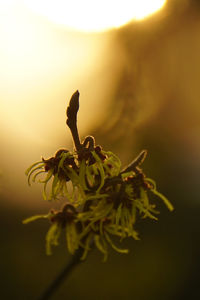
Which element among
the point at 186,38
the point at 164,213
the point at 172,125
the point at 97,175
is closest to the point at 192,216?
the point at 164,213

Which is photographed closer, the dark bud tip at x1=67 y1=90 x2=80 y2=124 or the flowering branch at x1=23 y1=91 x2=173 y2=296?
the dark bud tip at x1=67 y1=90 x2=80 y2=124

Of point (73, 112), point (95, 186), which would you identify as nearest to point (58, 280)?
point (95, 186)

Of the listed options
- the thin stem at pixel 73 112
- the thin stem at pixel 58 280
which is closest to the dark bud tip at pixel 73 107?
the thin stem at pixel 73 112

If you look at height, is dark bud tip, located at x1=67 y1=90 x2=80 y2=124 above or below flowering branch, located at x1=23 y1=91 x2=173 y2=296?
above

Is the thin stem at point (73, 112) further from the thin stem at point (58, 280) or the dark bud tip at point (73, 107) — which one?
the thin stem at point (58, 280)

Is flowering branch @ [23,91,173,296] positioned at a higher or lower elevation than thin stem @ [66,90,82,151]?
lower

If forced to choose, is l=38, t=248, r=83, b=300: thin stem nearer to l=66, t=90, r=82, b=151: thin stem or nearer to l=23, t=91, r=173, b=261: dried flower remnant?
l=23, t=91, r=173, b=261: dried flower remnant

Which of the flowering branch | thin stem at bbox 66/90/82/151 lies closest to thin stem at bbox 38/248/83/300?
the flowering branch

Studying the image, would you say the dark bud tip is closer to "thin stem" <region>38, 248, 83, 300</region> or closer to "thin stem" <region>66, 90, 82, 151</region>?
"thin stem" <region>66, 90, 82, 151</region>

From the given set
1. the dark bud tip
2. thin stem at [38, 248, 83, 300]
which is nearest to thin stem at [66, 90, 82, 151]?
the dark bud tip

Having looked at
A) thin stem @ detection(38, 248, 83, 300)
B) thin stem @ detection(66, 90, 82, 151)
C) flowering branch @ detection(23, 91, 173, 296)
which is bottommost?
thin stem @ detection(38, 248, 83, 300)

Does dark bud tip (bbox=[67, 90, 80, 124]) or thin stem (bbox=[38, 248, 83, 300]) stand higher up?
dark bud tip (bbox=[67, 90, 80, 124])

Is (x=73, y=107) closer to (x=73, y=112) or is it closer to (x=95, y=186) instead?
(x=73, y=112)
